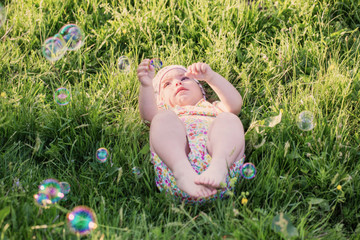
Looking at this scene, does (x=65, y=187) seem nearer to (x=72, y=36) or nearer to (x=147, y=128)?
(x=147, y=128)

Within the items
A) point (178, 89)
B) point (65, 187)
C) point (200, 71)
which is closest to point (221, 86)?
point (200, 71)

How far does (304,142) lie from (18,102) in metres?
1.81

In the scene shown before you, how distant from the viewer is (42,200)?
207 cm

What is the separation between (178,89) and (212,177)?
3.10ft

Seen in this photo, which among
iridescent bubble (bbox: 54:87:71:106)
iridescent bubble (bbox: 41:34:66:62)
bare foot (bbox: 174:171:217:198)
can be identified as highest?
iridescent bubble (bbox: 41:34:66:62)

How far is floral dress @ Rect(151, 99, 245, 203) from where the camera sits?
2.33 metres

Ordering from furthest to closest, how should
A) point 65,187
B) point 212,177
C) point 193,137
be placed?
point 193,137 < point 65,187 < point 212,177

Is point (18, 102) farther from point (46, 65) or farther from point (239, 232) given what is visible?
point (239, 232)

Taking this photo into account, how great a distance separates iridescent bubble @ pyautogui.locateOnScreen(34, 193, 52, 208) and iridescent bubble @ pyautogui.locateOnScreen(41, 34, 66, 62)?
1327 millimetres

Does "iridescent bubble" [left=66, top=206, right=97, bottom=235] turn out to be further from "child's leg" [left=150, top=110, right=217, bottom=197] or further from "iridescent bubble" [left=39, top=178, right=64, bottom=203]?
"child's leg" [left=150, top=110, right=217, bottom=197]

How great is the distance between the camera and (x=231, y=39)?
3533 millimetres

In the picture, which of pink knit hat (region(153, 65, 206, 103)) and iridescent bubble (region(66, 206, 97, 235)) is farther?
pink knit hat (region(153, 65, 206, 103))

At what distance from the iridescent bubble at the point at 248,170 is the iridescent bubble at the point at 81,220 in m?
0.84

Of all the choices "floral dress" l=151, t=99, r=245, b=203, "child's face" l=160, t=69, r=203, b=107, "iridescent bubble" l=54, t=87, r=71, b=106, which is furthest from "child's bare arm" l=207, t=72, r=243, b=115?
"iridescent bubble" l=54, t=87, r=71, b=106
